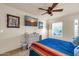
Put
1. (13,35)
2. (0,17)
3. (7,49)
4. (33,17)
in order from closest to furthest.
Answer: (0,17)
(7,49)
(13,35)
(33,17)

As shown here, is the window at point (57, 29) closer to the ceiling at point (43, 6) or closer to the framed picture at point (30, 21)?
the ceiling at point (43, 6)

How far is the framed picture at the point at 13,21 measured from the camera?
10.8 ft

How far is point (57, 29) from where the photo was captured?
3102 mm

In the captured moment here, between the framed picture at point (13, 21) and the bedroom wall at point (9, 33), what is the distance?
0.36 feet

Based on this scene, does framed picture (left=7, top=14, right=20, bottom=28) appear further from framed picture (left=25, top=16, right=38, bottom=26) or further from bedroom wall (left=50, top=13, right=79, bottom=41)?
bedroom wall (left=50, top=13, right=79, bottom=41)

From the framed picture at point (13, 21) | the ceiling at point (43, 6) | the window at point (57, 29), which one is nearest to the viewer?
the ceiling at point (43, 6)

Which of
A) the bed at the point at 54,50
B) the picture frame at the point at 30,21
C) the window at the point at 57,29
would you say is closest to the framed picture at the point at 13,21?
the picture frame at the point at 30,21

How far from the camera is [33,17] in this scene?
12.2ft

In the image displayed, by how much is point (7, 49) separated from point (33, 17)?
1.50 metres

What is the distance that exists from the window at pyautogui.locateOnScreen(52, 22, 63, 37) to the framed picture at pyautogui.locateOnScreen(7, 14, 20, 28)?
1385 millimetres

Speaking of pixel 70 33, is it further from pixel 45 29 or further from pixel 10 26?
pixel 10 26

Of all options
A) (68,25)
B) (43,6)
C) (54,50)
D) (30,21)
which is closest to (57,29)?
(68,25)

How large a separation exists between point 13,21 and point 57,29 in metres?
1.64

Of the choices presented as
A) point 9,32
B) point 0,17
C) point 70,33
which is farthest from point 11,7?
point 70,33
